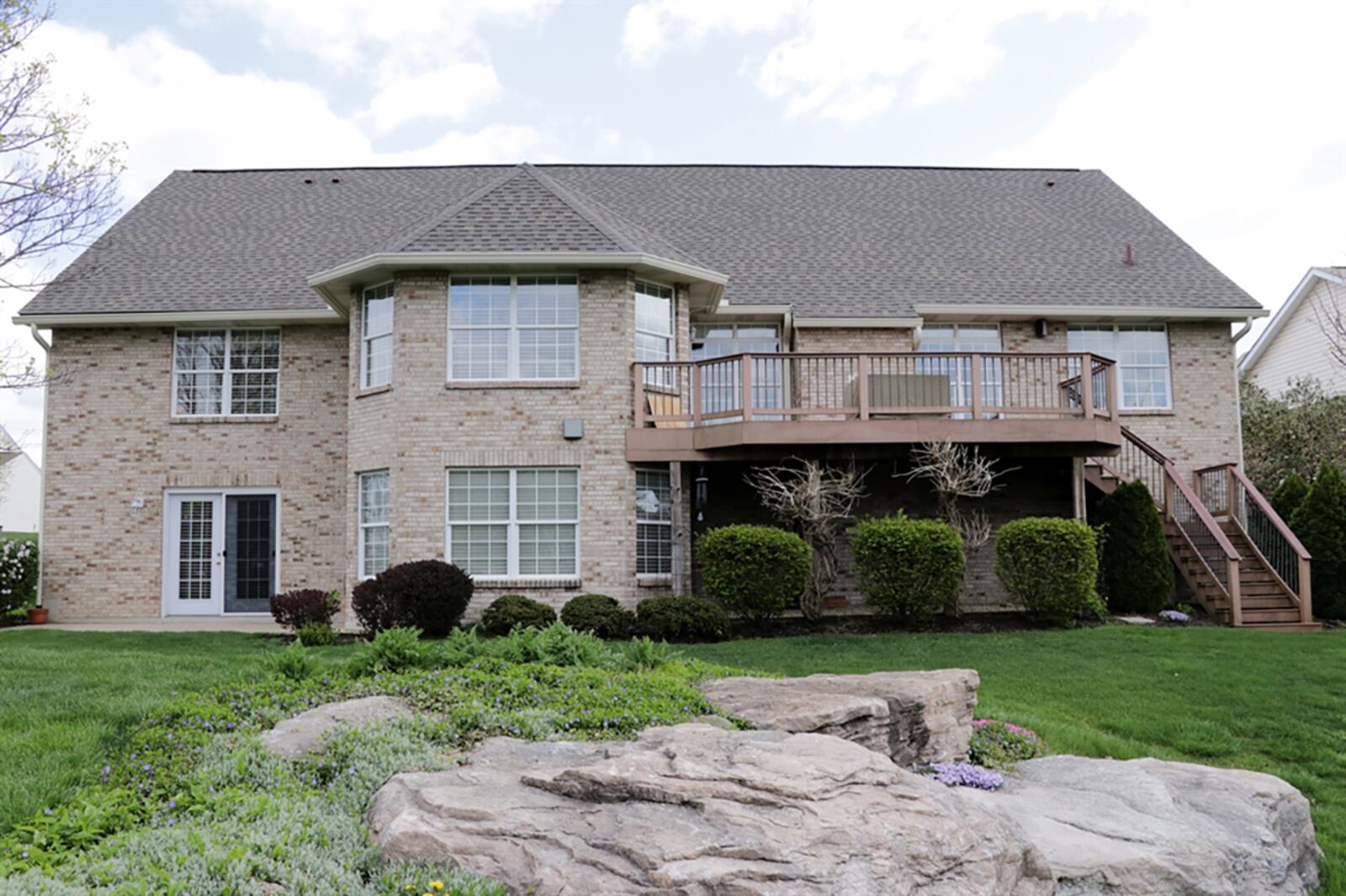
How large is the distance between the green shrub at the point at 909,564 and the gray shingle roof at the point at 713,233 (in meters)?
5.10

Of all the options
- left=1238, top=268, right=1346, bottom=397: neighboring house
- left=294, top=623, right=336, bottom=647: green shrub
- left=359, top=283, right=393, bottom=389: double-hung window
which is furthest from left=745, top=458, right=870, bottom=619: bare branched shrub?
left=1238, top=268, right=1346, bottom=397: neighboring house

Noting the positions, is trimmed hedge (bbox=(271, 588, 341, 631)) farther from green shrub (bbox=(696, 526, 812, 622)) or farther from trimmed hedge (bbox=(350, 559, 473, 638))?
green shrub (bbox=(696, 526, 812, 622))

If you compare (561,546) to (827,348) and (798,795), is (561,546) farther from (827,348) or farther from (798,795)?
(798,795)

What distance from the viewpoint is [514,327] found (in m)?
15.7

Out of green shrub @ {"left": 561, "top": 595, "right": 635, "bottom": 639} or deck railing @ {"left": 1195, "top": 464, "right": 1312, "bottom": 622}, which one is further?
deck railing @ {"left": 1195, "top": 464, "right": 1312, "bottom": 622}

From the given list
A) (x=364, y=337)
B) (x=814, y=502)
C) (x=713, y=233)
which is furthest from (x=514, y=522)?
(x=713, y=233)

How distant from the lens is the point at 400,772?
5.10m

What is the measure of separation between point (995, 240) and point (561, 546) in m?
11.4

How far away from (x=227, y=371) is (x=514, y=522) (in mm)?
6471

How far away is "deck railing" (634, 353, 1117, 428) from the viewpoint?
15250mm

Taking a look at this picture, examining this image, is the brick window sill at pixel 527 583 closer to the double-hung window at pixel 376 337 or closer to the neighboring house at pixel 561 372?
the neighboring house at pixel 561 372

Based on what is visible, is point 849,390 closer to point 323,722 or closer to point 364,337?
point 364,337

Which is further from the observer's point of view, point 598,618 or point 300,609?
point 300,609

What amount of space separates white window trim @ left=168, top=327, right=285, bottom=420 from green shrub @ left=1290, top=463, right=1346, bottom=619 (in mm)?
17005
